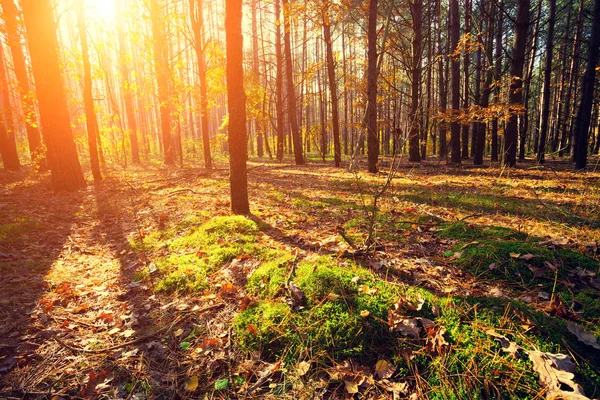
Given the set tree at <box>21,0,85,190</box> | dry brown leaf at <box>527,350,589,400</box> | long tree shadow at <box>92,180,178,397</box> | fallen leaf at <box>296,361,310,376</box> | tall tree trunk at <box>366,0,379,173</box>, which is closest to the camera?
dry brown leaf at <box>527,350,589,400</box>

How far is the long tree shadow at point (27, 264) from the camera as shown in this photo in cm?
255

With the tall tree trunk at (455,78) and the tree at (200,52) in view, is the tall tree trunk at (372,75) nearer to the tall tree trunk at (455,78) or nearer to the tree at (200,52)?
the tall tree trunk at (455,78)

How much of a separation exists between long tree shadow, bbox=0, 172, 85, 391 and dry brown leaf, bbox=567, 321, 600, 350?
4018mm

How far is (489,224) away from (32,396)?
5.68 m

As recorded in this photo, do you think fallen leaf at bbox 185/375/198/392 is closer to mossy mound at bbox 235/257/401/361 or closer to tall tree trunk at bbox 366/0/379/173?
mossy mound at bbox 235/257/401/361

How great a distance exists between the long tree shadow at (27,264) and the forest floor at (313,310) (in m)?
0.02

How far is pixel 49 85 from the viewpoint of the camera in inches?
341

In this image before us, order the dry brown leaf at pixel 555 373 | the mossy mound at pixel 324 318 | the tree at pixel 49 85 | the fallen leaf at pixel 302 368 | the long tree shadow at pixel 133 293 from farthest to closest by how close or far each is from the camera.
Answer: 1. the tree at pixel 49 85
2. the long tree shadow at pixel 133 293
3. the mossy mound at pixel 324 318
4. the fallen leaf at pixel 302 368
5. the dry brown leaf at pixel 555 373

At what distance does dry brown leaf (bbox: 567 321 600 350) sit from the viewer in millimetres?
1929

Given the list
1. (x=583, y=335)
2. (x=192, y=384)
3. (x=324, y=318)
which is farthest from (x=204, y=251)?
(x=583, y=335)

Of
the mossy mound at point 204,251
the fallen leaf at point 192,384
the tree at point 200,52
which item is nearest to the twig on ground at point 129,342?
the mossy mound at point 204,251

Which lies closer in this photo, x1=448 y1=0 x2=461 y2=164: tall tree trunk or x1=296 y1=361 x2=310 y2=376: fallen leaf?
x1=296 y1=361 x2=310 y2=376: fallen leaf

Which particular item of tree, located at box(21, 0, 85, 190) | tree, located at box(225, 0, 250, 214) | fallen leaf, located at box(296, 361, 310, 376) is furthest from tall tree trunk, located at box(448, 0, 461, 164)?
tree, located at box(21, 0, 85, 190)

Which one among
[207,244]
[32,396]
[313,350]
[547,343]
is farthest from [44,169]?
[547,343]
